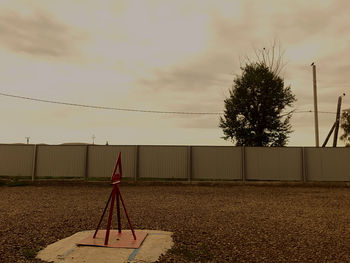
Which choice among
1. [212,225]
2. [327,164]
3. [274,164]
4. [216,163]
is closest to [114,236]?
[212,225]

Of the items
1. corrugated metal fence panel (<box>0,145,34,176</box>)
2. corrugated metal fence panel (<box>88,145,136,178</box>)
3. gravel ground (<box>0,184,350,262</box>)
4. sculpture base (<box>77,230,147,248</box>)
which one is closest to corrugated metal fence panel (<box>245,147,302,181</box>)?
gravel ground (<box>0,184,350,262</box>)

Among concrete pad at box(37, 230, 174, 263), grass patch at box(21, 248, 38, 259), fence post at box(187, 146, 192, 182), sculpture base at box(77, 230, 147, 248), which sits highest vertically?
fence post at box(187, 146, 192, 182)

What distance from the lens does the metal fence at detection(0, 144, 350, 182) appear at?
15.1 m

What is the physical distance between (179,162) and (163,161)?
34.4 inches

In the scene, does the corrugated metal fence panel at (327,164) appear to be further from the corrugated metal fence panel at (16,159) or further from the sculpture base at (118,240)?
the corrugated metal fence panel at (16,159)

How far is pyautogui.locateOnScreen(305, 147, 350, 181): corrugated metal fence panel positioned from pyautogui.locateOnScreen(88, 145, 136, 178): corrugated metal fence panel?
9552 mm

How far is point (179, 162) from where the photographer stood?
1528cm

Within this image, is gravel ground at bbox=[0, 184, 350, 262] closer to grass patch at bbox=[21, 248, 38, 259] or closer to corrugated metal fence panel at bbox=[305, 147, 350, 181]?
grass patch at bbox=[21, 248, 38, 259]

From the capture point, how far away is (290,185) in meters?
14.8

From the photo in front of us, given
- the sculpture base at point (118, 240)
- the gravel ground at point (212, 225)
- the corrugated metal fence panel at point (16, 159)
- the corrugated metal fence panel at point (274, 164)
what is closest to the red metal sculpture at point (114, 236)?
the sculpture base at point (118, 240)

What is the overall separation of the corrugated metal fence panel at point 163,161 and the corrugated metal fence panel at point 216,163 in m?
0.65

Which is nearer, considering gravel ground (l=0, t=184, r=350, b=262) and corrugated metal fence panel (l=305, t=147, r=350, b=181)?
gravel ground (l=0, t=184, r=350, b=262)

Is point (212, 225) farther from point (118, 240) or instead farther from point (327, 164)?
point (327, 164)

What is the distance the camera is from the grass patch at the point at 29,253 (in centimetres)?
420
